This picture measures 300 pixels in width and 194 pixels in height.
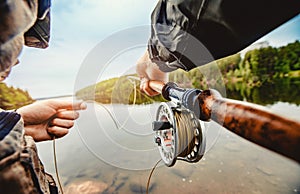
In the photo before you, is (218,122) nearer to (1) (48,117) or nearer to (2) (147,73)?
(1) (48,117)

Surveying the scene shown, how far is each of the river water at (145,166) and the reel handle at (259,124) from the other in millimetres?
1152

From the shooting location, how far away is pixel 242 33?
72cm

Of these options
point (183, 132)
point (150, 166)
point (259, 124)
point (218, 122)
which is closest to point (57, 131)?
point (183, 132)

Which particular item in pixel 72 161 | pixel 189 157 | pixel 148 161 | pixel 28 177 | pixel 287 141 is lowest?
pixel 72 161

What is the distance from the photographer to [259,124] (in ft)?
1.21

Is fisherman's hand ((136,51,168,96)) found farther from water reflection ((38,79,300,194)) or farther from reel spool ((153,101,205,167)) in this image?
reel spool ((153,101,205,167))

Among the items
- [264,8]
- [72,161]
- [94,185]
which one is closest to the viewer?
[264,8]

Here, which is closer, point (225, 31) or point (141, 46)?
point (225, 31)

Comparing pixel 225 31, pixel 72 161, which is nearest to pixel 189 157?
pixel 225 31

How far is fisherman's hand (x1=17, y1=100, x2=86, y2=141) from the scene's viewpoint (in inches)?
42.4

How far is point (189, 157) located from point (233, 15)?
0.79 metres

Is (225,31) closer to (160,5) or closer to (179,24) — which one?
(179,24)

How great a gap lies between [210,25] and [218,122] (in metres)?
0.43

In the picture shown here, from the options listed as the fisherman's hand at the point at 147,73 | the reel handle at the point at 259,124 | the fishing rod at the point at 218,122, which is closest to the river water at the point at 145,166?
the fisherman's hand at the point at 147,73
